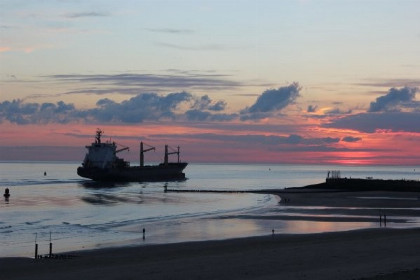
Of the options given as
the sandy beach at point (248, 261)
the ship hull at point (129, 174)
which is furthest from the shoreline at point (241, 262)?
the ship hull at point (129, 174)

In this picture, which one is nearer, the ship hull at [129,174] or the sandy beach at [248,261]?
the sandy beach at [248,261]

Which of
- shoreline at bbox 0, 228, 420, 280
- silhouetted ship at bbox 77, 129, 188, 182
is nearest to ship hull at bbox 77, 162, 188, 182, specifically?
silhouetted ship at bbox 77, 129, 188, 182

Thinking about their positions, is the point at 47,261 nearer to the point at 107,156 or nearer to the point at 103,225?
the point at 103,225

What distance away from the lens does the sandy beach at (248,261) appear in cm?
2136

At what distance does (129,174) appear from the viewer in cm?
14988

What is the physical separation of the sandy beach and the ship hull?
11232 centimetres

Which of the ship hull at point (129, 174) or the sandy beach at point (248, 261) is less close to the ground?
the sandy beach at point (248, 261)

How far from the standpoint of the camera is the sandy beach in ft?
70.1

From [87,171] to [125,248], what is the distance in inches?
4597

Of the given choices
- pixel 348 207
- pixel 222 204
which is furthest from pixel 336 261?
pixel 222 204

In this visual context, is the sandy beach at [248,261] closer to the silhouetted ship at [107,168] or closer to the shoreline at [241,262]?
the shoreline at [241,262]

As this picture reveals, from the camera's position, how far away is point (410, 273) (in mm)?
19688

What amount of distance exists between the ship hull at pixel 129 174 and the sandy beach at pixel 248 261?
369 ft

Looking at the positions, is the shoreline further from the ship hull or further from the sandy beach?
the ship hull
